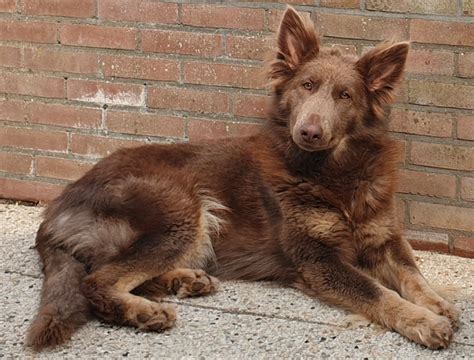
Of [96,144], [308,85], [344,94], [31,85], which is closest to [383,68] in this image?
[344,94]

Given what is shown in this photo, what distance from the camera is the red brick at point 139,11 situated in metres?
4.92

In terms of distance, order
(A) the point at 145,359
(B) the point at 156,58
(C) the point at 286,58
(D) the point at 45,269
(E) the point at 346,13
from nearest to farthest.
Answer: (A) the point at 145,359
(D) the point at 45,269
(C) the point at 286,58
(E) the point at 346,13
(B) the point at 156,58

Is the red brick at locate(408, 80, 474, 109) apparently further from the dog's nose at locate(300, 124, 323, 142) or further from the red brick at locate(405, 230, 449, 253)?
the dog's nose at locate(300, 124, 323, 142)

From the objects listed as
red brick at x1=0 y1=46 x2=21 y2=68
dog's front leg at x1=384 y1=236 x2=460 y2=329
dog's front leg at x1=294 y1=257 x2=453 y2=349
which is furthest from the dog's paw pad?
red brick at x1=0 y1=46 x2=21 y2=68

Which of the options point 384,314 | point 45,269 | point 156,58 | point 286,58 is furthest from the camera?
point 156,58

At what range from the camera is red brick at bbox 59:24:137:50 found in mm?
5027

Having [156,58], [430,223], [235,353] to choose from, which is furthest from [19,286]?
[430,223]

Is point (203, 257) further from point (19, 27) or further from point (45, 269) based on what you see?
point (19, 27)

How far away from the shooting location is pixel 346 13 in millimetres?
4590

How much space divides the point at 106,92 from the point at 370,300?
242cm

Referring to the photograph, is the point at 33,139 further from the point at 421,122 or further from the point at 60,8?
the point at 421,122

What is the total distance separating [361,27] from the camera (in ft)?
15.0

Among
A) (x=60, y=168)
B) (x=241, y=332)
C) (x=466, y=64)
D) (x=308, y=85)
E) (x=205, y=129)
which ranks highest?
(x=466, y=64)

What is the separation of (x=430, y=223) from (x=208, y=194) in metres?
1.44
